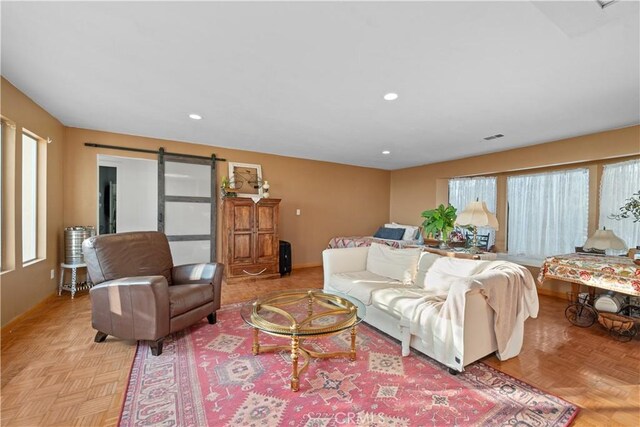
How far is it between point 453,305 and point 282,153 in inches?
168

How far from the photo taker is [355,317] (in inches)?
82.1

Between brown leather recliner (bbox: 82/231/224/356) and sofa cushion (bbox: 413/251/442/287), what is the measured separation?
2.15m

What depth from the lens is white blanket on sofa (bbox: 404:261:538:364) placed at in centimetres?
199

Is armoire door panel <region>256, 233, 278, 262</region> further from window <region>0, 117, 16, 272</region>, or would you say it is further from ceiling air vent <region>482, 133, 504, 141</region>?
ceiling air vent <region>482, 133, 504, 141</region>

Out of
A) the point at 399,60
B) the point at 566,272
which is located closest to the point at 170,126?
the point at 399,60

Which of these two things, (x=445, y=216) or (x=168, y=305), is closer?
(x=168, y=305)

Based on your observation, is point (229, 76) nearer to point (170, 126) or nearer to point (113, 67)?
point (113, 67)

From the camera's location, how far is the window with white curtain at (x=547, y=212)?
4.09 meters

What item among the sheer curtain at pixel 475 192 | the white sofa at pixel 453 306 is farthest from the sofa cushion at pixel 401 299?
the sheer curtain at pixel 475 192

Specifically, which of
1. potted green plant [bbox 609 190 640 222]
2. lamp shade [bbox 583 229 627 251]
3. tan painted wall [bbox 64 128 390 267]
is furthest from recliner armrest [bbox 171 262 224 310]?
potted green plant [bbox 609 190 640 222]

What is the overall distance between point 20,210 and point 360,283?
364 cm

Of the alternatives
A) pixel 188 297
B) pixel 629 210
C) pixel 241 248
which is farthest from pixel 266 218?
pixel 629 210

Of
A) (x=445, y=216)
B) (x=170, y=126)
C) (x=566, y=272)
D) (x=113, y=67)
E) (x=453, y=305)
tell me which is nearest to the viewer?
(x=453, y=305)

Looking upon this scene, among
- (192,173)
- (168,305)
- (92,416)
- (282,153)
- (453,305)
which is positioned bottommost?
(92,416)
